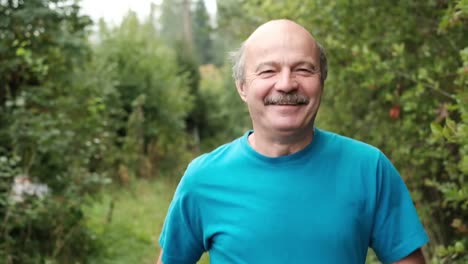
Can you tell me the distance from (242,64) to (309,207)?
0.52m

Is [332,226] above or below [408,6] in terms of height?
below

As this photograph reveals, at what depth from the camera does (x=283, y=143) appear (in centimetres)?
211

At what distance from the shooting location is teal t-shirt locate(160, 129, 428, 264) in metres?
2.01

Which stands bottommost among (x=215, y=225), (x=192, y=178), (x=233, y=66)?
(x=215, y=225)

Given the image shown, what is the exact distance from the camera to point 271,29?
2.12 m

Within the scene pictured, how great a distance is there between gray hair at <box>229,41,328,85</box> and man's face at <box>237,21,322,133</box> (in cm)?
5

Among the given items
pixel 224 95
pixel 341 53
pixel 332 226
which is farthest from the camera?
pixel 224 95

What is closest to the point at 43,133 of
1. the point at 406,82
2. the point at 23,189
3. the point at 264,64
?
the point at 23,189

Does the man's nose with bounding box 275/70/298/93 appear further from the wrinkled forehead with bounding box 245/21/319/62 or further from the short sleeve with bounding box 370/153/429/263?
the short sleeve with bounding box 370/153/429/263

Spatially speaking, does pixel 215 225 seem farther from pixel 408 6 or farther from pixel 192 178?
pixel 408 6

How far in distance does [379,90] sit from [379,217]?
168 inches

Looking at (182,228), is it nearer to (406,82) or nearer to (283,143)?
(283,143)

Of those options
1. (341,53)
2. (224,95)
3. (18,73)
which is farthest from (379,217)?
(224,95)

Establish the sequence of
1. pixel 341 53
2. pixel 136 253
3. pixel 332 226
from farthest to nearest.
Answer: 1. pixel 136 253
2. pixel 341 53
3. pixel 332 226
